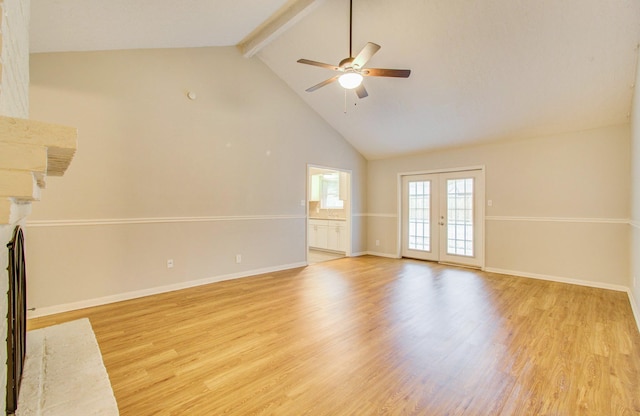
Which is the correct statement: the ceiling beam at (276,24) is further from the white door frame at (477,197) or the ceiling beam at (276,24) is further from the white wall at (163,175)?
the white door frame at (477,197)

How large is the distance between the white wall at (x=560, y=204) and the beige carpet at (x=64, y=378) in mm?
5944

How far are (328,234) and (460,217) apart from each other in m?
3.19

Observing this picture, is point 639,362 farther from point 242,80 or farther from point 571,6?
point 242,80

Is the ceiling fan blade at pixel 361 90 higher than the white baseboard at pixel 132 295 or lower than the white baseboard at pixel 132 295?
higher

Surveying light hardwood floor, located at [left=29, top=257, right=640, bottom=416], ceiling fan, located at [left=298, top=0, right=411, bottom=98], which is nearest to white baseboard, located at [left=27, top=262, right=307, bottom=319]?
light hardwood floor, located at [left=29, top=257, right=640, bottom=416]

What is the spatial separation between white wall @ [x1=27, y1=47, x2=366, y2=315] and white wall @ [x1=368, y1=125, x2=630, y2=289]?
368cm

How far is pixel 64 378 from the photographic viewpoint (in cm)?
174

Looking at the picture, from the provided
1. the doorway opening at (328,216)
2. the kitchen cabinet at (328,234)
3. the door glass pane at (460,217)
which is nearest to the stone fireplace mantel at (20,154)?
the doorway opening at (328,216)

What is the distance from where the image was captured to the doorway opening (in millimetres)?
6980

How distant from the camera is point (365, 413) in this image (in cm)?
175

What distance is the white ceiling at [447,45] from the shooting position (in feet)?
9.75

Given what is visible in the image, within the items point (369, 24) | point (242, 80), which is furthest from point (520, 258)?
point (242, 80)

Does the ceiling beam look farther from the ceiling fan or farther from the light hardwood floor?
the light hardwood floor

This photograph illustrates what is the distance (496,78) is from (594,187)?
7.77ft
